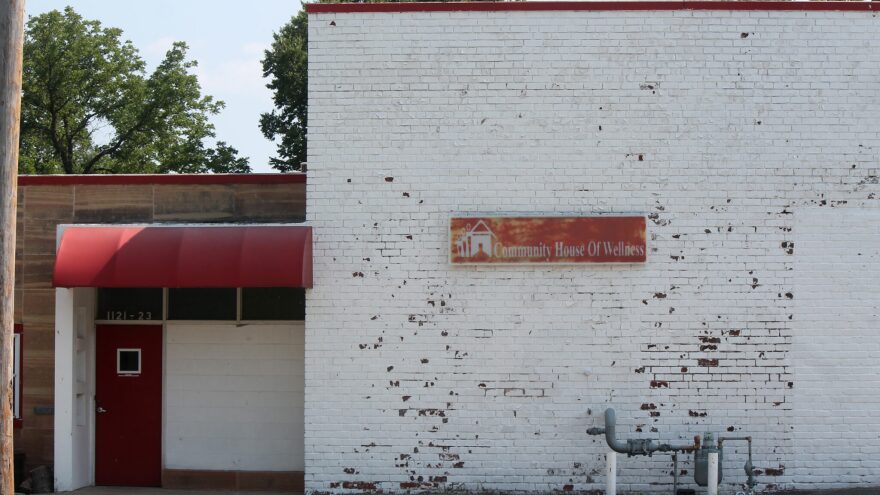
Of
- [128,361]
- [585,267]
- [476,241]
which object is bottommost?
[128,361]

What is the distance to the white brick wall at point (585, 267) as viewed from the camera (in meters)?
11.9

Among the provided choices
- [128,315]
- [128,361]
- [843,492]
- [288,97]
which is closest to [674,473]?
[843,492]

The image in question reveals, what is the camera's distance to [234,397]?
13297 millimetres

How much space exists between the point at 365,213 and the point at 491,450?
123 inches

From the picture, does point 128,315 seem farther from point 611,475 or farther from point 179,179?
point 611,475

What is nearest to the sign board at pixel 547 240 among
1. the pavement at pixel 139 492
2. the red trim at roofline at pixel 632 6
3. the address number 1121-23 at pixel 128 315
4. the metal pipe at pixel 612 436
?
the metal pipe at pixel 612 436

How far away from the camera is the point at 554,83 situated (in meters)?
12.0

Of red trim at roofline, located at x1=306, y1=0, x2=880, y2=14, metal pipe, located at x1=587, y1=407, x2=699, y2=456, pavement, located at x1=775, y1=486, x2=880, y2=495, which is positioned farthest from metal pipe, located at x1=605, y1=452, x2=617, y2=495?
red trim at roofline, located at x1=306, y1=0, x2=880, y2=14

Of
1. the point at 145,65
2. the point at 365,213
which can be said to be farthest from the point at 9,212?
the point at 145,65

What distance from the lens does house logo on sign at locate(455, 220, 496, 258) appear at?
11883 mm

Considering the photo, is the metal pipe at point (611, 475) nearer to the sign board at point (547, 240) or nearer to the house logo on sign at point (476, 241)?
the sign board at point (547, 240)

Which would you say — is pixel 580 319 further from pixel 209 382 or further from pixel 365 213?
pixel 209 382

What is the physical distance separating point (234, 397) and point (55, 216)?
3.30m

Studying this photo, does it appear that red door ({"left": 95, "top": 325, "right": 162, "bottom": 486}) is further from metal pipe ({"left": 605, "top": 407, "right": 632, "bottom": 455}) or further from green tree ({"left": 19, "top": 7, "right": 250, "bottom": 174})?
green tree ({"left": 19, "top": 7, "right": 250, "bottom": 174})
